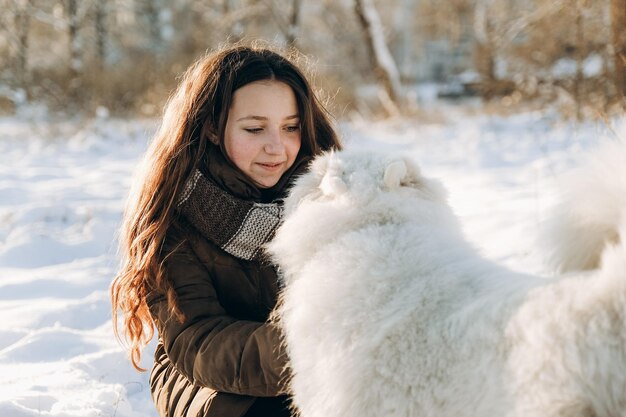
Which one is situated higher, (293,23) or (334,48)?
(293,23)

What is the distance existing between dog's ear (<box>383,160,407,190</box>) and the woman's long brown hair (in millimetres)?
838

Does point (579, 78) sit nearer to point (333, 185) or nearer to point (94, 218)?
point (94, 218)

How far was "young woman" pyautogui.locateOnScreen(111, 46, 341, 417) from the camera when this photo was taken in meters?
1.76

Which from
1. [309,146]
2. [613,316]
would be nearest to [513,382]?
[613,316]

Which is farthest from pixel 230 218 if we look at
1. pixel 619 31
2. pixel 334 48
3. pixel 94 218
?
pixel 334 48

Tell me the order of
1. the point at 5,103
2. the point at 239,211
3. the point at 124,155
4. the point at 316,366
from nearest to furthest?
the point at 316,366
the point at 239,211
the point at 124,155
the point at 5,103

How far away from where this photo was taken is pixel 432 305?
1.25 metres

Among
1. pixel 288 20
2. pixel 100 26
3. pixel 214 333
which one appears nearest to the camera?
pixel 214 333

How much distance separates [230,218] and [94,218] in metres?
3.77

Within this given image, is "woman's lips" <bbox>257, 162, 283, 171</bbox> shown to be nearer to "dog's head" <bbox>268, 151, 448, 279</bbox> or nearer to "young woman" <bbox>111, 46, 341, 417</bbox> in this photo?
"young woman" <bbox>111, 46, 341, 417</bbox>

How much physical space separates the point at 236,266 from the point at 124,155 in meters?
7.91

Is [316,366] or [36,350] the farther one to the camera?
[36,350]

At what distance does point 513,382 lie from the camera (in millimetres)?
1066

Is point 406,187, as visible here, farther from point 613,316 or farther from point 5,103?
point 5,103
